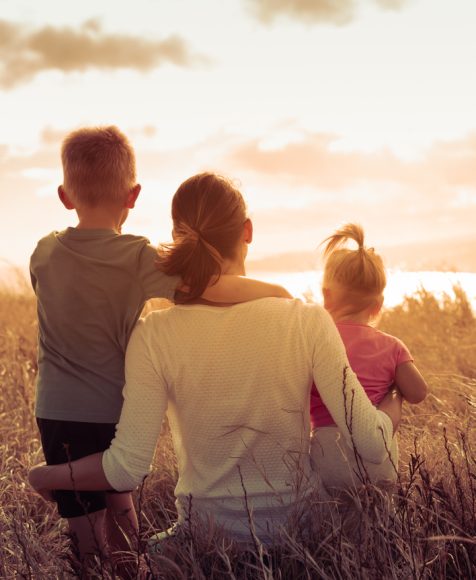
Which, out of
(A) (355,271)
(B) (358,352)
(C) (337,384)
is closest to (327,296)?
(A) (355,271)

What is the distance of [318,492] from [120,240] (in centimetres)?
112

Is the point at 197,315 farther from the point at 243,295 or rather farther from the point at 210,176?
the point at 210,176

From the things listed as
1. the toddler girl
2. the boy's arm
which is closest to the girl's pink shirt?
the toddler girl

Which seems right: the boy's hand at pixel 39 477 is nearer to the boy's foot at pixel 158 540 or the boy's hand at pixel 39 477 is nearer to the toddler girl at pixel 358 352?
the boy's foot at pixel 158 540

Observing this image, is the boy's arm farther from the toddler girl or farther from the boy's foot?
the boy's foot

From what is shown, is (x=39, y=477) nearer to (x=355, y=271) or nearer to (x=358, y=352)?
(x=358, y=352)

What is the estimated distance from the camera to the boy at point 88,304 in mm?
2732

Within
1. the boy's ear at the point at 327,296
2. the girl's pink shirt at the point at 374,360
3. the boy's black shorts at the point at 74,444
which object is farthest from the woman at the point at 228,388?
the boy's ear at the point at 327,296

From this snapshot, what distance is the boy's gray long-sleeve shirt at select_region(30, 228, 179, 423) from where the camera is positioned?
107 inches

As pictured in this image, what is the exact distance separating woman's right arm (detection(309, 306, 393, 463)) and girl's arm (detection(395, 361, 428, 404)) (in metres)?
0.50

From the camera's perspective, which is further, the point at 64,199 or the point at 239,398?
the point at 64,199

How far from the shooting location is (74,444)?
2.79m

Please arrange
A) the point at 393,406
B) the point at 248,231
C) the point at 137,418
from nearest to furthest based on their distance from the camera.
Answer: the point at 137,418
the point at 248,231
the point at 393,406

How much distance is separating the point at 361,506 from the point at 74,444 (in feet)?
3.71
